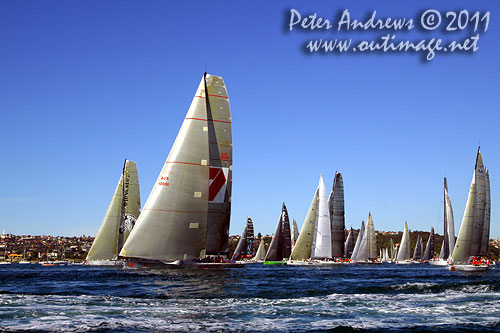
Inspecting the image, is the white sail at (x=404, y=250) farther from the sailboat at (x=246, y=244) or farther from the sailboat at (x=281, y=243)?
the sailboat at (x=281, y=243)

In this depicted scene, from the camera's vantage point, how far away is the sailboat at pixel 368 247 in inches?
4410

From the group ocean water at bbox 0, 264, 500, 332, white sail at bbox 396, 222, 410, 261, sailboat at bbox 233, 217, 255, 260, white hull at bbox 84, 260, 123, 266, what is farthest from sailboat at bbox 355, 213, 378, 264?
ocean water at bbox 0, 264, 500, 332

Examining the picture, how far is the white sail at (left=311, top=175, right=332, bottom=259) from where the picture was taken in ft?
288

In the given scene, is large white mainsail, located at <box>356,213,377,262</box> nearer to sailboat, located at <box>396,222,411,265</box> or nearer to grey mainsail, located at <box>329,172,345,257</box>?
sailboat, located at <box>396,222,411,265</box>

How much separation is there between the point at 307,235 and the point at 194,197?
45.8 metres

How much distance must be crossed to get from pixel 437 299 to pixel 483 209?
47.1 meters

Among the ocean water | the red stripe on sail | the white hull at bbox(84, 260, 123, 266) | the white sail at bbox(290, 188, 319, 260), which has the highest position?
the red stripe on sail

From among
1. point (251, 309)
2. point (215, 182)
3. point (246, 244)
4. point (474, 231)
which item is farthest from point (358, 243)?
point (251, 309)

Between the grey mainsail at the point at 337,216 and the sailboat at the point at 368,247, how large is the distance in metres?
20.8

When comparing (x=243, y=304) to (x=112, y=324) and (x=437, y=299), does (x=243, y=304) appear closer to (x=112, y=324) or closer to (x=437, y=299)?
(x=112, y=324)

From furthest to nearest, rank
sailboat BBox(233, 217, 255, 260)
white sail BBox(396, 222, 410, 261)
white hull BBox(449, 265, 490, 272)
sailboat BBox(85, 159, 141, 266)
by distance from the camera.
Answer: white sail BBox(396, 222, 410, 261) → sailboat BBox(233, 217, 255, 260) → sailboat BBox(85, 159, 141, 266) → white hull BBox(449, 265, 490, 272)

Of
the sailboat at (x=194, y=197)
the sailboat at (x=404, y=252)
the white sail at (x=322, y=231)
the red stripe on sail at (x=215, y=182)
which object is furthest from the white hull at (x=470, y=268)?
the sailboat at (x=404, y=252)

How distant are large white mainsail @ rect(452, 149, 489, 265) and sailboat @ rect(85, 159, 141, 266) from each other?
4423 centimetres

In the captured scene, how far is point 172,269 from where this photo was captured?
46.3 m
